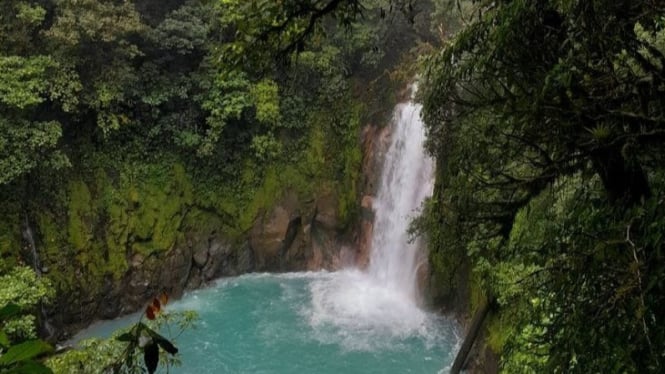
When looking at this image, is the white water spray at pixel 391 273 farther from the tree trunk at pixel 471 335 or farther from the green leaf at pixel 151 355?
the green leaf at pixel 151 355

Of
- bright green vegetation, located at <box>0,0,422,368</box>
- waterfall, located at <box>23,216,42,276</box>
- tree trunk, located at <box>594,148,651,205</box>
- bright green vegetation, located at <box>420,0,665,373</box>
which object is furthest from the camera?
waterfall, located at <box>23,216,42,276</box>

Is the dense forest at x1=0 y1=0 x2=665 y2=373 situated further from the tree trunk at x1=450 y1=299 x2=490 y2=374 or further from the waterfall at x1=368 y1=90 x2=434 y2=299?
the waterfall at x1=368 y1=90 x2=434 y2=299

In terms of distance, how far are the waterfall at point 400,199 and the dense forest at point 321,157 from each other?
2.34 feet

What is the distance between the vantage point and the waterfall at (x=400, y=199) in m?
11.3

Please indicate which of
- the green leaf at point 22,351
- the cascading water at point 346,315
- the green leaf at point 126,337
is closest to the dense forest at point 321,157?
the green leaf at point 22,351

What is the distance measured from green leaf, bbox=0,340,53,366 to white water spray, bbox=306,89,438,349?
8.83 meters

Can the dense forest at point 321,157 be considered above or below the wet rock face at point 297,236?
above

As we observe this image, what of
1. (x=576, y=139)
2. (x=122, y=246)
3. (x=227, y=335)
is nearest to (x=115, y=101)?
(x=122, y=246)

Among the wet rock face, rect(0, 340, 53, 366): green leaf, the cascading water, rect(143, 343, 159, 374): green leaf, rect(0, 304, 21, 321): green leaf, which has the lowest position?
the cascading water

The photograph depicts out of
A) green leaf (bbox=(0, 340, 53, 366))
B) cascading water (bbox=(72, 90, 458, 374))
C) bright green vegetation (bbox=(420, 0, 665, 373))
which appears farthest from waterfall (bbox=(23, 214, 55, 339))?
green leaf (bbox=(0, 340, 53, 366))

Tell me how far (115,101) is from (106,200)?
2.08 meters

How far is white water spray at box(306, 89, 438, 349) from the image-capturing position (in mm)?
10008

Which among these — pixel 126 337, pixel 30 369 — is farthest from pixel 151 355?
pixel 30 369

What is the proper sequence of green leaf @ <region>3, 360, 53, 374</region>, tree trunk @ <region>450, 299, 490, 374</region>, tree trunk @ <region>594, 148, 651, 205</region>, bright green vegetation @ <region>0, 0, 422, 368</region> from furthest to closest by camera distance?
1. bright green vegetation @ <region>0, 0, 422, 368</region>
2. tree trunk @ <region>450, 299, 490, 374</region>
3. tree trunk @ <region>594, 148, 651, 205</region>
4. green leaf @ <region>3, 360, 53, 374</region>
